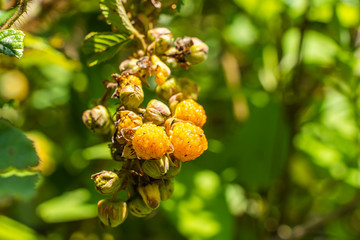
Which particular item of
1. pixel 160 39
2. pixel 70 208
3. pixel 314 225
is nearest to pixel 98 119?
pixel 160 39

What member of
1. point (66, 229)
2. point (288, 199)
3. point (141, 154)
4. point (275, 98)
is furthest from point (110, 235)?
point (141, 154)

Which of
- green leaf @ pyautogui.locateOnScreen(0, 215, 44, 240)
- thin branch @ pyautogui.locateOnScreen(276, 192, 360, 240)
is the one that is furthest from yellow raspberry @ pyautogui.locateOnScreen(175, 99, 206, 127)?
thin branch @ pyautogui.locateOnScreen(276, 192, 360, 240)

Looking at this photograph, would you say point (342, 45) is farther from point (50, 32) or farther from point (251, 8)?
point (50, 32)

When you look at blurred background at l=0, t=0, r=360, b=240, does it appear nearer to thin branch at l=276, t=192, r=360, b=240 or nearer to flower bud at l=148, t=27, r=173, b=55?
thin branch at l=276, t=192, r=360, b=240


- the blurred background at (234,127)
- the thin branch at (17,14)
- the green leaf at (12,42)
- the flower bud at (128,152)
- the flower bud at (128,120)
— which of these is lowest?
the blurred background at (234,127)

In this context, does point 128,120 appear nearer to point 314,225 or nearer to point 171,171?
point 171,171

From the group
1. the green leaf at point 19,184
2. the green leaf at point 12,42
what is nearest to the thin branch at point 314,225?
the green leaf at point 19,184

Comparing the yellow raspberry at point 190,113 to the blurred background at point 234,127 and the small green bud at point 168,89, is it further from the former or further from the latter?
the blurred background at point 234,127
